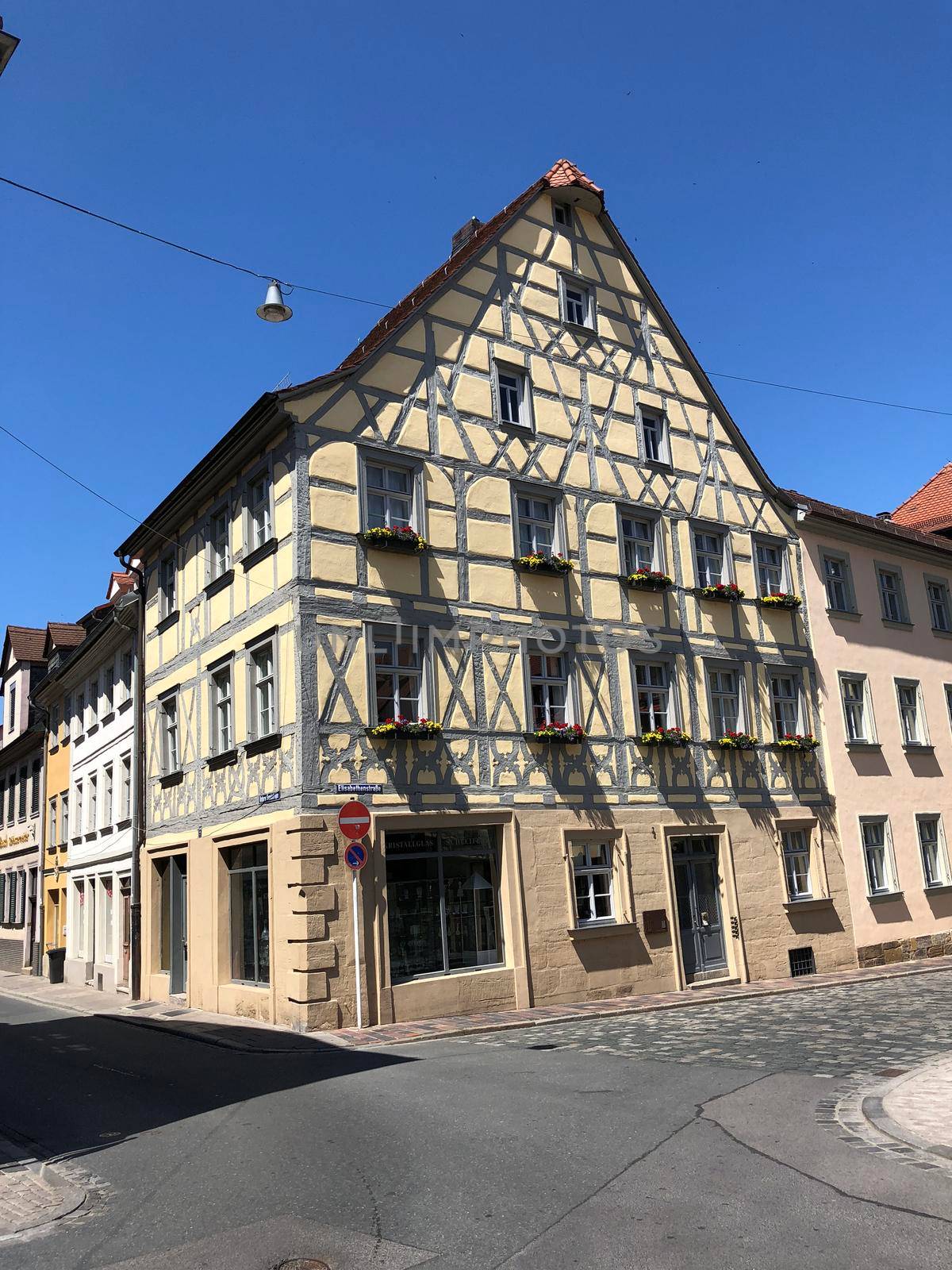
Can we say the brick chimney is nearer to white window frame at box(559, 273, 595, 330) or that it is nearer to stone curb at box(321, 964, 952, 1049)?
white window frame at box(559, 273, 595, 330)

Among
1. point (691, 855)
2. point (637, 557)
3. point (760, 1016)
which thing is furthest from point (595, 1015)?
point (637, 557)

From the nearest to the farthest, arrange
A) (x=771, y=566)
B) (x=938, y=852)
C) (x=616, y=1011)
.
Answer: (x=616, y=1011)
(x=771, y=566)
(x=938, y=852)

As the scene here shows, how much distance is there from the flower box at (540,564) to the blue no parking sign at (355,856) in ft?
20.3

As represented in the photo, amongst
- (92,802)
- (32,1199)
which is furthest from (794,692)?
(32,1199)

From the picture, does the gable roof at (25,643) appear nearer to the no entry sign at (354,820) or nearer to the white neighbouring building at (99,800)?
the white neighbouring building at (99,800)

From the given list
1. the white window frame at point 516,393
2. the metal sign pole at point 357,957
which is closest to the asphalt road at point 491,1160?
the metal sign pole at point 357,957

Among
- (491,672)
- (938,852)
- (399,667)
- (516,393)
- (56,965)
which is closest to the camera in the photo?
(399,667)

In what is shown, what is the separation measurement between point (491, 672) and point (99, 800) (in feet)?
46.7

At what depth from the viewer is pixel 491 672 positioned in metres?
18.5

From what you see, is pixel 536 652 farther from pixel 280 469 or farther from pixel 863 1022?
pixel 863 1022

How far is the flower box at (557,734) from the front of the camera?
18.5 m

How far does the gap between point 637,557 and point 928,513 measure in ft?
50.4

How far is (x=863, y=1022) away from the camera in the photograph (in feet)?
46.5

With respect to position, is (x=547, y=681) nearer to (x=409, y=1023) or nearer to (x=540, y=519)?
(x=540, y=519)
